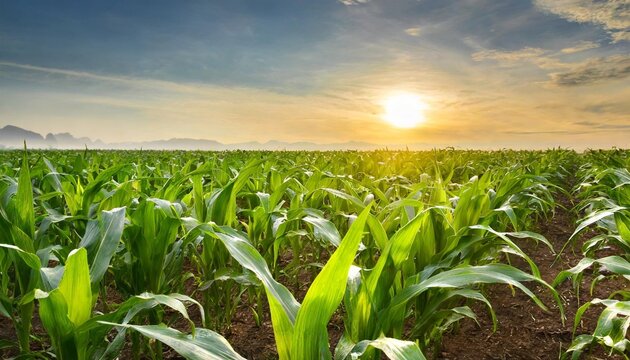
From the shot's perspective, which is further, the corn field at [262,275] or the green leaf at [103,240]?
the green leaf at [103,240]

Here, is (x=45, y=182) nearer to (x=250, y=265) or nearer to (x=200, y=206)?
(x=200, y=206)

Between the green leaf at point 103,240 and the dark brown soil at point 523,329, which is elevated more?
the green leaf at point 103,240

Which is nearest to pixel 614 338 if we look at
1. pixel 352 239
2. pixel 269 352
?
pixel 352 239

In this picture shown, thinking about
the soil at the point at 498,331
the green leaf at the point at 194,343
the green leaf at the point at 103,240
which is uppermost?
the green leaf at the point at 103,240

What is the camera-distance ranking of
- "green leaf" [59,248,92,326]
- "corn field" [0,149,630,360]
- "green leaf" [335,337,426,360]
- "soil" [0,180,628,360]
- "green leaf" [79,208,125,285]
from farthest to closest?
"soil" [0,180,628,360] < "green leaf" [79,208,125,285] < "green leaf" [59,248,92,326] < "corn field" [0,149,630,360] < "green leaf" [335,337,426,360]

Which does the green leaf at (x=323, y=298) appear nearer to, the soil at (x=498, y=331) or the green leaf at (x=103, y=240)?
the green leaf at (x=103, y=240)

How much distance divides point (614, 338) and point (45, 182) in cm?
389

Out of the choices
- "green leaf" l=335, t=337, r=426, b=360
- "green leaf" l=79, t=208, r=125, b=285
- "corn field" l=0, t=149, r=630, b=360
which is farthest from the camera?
"green leaf" l=79, t=208, r=125, b=285

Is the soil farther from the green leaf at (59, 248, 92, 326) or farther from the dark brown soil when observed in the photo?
the green leaf at (59, 248, 92, 326)

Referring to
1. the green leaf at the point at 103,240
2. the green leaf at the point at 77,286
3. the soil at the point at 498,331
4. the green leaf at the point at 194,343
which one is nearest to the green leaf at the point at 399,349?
the green leaf at the point at 194,343

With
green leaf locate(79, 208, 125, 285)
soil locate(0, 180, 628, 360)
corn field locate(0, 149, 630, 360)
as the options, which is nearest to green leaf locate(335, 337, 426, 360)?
corn field locate(0, 149, 630, 360)

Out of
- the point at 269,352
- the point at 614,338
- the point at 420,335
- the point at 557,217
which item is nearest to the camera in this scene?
the point at 614,338

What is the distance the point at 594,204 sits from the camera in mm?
3684

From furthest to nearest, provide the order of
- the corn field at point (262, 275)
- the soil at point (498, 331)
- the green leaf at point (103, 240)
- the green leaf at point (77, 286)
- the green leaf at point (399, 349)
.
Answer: the soil at point (498, 331) → the green leaf at point (103, 240) → the green leaf at point (77, 286) → the corn field at point (262, 275) → the green leaf at point (399, 349)
